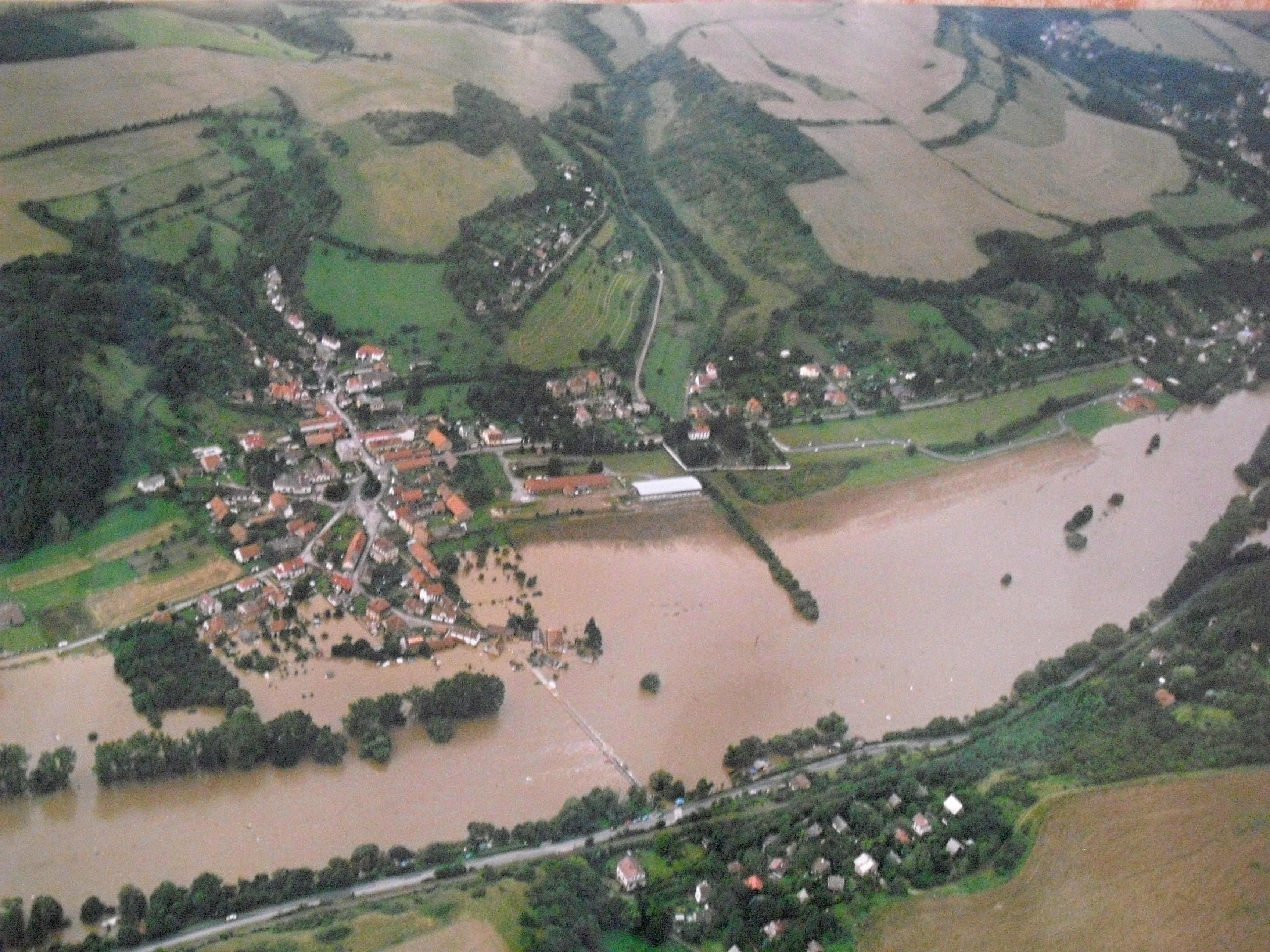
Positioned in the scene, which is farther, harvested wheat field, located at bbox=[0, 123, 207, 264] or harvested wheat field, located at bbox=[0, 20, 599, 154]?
harvested wheat field, located at bbox=[0, 20, 599, 154]

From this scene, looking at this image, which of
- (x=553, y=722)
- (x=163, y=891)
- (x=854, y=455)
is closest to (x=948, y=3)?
(x=854, y=455)

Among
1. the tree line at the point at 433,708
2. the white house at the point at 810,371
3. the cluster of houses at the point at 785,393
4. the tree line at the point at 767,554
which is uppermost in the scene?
the white house at the point at 810,371

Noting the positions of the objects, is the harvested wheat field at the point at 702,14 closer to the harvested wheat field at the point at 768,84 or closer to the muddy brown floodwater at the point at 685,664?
the harvested wheat field at the point at 768,84

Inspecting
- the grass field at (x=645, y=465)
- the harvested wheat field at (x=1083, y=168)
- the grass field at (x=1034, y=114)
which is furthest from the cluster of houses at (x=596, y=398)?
the grass field at (x=1034, y=114)

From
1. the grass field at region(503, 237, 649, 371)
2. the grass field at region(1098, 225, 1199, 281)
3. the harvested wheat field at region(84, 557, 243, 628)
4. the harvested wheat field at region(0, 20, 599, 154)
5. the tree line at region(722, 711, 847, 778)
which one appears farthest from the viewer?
the grass field at region(1098, 225, 1199, 281)

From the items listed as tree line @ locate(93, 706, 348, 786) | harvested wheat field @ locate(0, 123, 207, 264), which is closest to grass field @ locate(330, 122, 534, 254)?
harvested wheat field @ locate(0, 123, 207, 264)

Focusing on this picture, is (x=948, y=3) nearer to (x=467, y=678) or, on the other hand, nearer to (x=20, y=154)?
(x=467, y=678)

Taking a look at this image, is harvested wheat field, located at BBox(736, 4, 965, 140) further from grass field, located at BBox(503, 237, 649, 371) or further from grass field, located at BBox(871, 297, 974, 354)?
grass field, located at BBox(503, 237, 649, 371)
